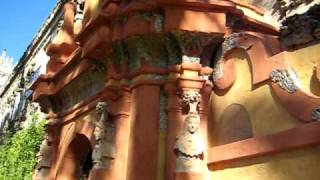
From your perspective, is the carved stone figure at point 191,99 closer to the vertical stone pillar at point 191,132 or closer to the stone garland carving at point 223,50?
the vertical stone pillar at point 191,132

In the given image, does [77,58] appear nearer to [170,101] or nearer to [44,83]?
[44,83]

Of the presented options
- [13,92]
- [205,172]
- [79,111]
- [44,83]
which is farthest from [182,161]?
[13,92]

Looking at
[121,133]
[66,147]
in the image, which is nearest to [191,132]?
[121,133]

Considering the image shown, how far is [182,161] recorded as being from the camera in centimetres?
490

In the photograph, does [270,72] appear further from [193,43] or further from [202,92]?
[193,43]

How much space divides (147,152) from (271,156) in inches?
56.0

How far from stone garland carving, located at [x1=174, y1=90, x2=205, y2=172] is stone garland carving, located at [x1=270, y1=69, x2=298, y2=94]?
0.99 meters

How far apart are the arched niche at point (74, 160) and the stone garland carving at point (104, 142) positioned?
189 centimetres

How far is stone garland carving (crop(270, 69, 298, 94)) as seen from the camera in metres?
4.50

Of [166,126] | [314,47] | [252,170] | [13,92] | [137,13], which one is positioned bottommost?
[252,170]

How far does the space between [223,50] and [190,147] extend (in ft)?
4.24

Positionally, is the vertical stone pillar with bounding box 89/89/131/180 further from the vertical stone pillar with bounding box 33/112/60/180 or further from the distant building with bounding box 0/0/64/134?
the distant building with bounding box 0/0/64/134

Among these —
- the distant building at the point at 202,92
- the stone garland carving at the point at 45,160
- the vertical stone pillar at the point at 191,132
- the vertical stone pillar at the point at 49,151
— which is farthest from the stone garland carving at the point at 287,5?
the stone garland carving at the point at 45,160

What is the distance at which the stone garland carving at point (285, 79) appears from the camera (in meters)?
4.50
